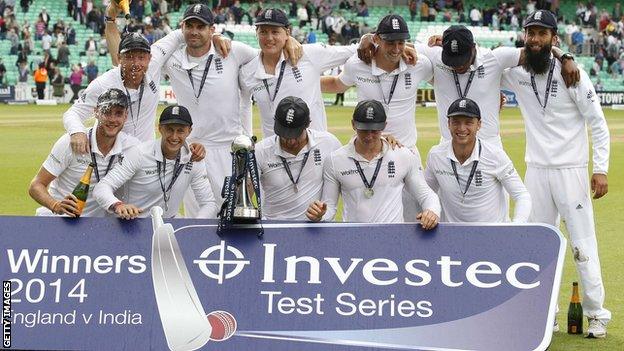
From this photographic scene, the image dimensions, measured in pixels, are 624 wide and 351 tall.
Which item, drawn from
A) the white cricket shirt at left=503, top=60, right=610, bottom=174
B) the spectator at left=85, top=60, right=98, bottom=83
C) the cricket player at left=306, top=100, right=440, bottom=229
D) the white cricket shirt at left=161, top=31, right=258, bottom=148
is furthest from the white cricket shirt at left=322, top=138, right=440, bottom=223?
the spectator at left=85, top=60, right=98, bottom=83

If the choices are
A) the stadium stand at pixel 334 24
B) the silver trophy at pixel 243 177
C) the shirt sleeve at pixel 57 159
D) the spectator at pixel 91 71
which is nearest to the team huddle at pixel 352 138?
the shirt sleeve at pixel 57 159

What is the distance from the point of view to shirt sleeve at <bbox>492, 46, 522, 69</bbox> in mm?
9766

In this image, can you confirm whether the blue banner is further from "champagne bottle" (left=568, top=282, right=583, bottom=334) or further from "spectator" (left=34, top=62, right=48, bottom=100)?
"spectator" (left=34, top=62, right=48, bottom=100)

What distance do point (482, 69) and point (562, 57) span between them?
649 mm

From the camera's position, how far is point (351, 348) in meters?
7.67

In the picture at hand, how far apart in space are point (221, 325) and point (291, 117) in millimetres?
1772

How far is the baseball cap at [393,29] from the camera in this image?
952cm

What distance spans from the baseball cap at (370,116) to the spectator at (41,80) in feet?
125

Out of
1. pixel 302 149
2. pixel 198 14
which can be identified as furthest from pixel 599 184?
pixel 198 14

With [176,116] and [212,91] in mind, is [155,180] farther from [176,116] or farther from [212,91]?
[212,91]

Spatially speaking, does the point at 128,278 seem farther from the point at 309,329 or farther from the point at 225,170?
the point at 225,170

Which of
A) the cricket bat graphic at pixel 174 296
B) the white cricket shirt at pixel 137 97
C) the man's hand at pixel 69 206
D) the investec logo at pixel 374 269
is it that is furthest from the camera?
the white cricket shirt at pixel 137 97

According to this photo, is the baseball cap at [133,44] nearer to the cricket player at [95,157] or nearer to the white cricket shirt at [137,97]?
the white cricket shirt at [137,97]

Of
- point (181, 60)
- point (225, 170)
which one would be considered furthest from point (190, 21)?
point (225, 170)
